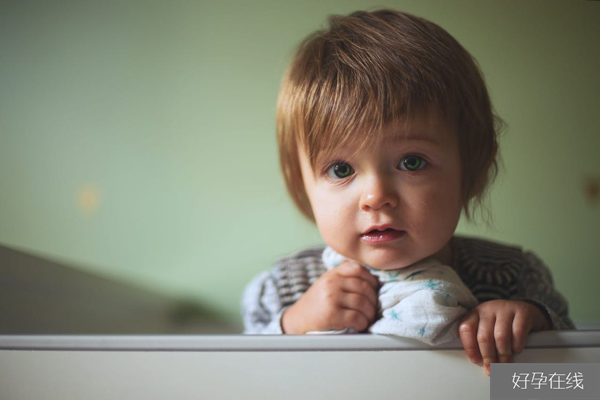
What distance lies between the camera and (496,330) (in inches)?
13.7

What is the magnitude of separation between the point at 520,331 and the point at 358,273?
0.51ft

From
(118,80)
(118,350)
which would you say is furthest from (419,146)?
(118,80)

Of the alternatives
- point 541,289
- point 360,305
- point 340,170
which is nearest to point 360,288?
point 360,305

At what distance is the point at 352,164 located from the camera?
16.3 inches

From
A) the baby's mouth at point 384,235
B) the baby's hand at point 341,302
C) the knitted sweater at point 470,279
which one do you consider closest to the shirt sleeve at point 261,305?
the knitted sweater at point 470,279

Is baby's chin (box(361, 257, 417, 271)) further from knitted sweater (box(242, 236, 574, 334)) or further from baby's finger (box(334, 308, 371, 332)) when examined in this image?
knitted sweater (box(242, 236, 574, 334))

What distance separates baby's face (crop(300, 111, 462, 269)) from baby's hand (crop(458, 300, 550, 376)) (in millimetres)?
77

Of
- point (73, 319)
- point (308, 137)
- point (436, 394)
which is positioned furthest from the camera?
point (73, 319)

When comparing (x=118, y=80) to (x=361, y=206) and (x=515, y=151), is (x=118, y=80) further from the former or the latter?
(x=515, y=151)

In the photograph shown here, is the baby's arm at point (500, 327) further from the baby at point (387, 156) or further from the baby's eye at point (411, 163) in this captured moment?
the baby's eye at point (411, 163)

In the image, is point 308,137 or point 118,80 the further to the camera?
point 118,80

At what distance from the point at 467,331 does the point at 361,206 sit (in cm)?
13

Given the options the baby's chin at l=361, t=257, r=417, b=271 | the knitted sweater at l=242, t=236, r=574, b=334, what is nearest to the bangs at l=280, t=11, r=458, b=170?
the baby's chin at l=361, t=257, r=417, b=271

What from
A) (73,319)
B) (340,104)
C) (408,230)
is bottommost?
(73,319)
